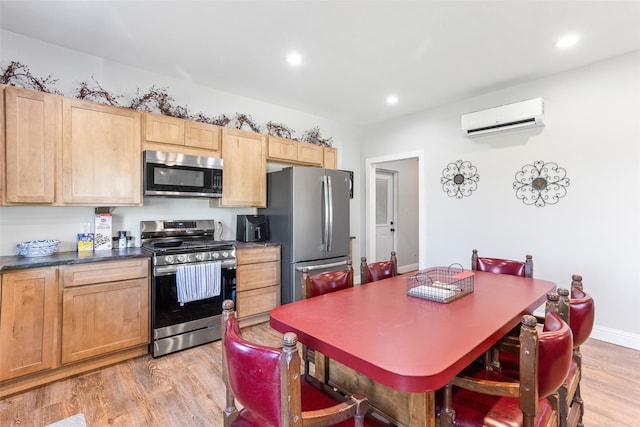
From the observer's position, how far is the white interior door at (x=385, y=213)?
6098 millimetres

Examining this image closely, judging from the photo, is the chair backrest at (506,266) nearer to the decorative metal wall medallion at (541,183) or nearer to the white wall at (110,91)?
the decorative metal wall medallion at (541,183)

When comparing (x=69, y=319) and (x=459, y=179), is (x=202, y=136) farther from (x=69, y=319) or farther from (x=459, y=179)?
(x=459, y=179)

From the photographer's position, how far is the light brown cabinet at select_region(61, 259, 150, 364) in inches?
93.0

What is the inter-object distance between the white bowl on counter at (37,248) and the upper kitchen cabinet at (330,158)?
3173 mm

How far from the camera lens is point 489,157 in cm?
381

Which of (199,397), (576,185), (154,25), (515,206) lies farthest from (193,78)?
(576,185)

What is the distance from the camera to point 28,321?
220 centimetres

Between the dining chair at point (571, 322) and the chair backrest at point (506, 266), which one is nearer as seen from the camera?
the dining chair at point (571, 322)

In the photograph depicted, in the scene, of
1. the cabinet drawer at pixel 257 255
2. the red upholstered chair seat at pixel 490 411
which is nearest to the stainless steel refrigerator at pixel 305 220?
the cabinet drawer at pixel 257 255

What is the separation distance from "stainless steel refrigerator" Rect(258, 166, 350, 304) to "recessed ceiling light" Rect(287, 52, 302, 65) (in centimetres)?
109

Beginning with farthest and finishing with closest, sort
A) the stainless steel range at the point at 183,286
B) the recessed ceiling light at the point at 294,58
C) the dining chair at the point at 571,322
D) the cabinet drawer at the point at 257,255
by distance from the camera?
the cabinet drawer at the point at 257,255, the recessed ceiling light at the point at 294,58, the stainless steel range at the point at 183,286, the dining chair at the point at 571,322

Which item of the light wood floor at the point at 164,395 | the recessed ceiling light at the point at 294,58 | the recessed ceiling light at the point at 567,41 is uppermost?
the recessed ceiling light at the point at 294,58

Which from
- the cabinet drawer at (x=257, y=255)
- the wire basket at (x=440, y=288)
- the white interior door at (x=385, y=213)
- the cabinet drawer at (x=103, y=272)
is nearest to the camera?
the wire basket at (x=440, y=288)

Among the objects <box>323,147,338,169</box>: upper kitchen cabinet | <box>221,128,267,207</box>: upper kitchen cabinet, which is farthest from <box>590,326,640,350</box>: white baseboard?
<box>221,128,267,207</box>: upper kitchen cabinet
